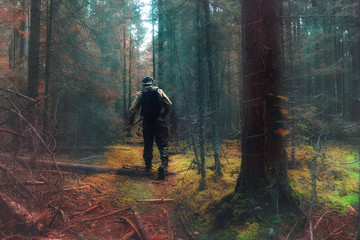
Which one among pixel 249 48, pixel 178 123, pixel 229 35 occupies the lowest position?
pixel 178 123

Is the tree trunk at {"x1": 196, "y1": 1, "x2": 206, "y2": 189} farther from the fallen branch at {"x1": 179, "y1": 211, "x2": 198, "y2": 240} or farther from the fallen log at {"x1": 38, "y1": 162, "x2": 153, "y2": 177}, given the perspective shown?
the fallen log at {"x1": 38, "y1": 162, "x2": 153, "y2": 177}

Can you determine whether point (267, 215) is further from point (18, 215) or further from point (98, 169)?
point (98, 169)

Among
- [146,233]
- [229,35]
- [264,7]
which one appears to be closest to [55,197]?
[146,233]

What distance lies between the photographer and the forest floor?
2.60 meters

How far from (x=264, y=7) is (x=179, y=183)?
441 cm

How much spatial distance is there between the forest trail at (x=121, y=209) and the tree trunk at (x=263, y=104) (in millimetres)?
1500

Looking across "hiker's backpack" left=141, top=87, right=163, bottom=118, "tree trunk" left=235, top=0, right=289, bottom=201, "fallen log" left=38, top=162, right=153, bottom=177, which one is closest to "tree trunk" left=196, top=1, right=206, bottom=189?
"hiker's backpack" left=141, top=87, right=163, bottom=118

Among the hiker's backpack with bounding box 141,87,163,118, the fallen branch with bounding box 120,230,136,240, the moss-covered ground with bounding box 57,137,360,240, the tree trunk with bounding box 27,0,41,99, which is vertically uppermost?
the tree trunk with bounding box 27,0,41,99

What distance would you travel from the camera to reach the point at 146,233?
291 centimetres

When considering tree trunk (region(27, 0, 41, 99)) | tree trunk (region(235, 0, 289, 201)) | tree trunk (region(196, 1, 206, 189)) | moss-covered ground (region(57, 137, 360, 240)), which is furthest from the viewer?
tree trunk (region(27, 0, 41, 99))

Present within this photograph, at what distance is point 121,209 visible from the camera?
3.78 meters

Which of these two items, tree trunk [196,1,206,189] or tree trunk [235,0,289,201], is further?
tree trunk [196,1,206,189]

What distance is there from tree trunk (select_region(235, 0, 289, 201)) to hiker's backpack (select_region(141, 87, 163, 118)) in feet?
10.1

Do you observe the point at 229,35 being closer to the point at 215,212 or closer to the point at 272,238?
the point at 215,212
